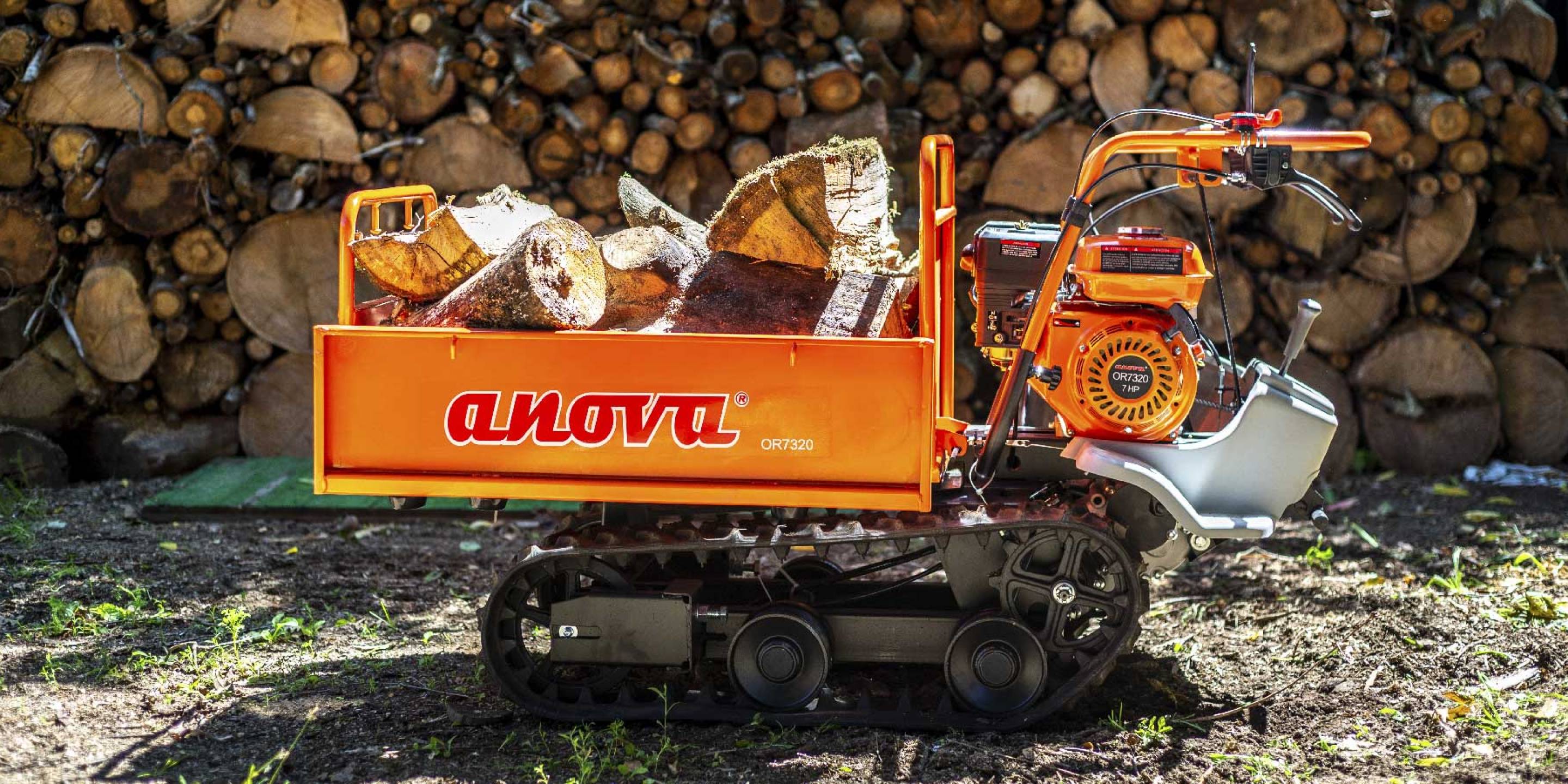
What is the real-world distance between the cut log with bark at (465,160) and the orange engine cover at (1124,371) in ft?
12.9

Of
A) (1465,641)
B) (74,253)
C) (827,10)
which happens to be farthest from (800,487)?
(74,253)

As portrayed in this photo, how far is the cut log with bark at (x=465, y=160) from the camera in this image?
24.5 ft

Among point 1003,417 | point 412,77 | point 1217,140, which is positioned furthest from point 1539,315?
point 412,77

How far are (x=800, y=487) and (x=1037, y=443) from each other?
0.98m

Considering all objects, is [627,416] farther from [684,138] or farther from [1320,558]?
[1320,558]

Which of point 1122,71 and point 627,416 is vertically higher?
point 1122,71

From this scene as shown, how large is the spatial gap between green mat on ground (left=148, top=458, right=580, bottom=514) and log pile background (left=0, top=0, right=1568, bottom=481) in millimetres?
427

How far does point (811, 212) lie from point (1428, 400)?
4.78 metres

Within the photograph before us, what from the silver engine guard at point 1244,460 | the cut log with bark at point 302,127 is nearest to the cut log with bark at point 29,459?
the cut log with bark at point 302,127

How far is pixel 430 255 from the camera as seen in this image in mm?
4789

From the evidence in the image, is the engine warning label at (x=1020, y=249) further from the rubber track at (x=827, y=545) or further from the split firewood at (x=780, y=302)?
the rubber track at (x=827, y=545)

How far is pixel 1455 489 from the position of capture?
7.49 metres

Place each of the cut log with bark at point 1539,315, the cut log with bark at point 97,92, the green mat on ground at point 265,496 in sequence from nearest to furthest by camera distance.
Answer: the green mat on ground at point 265,496, the cut log with bark at point 97,92, the cut log with bark at point 1539,315

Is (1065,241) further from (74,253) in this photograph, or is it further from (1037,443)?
(74,253)
